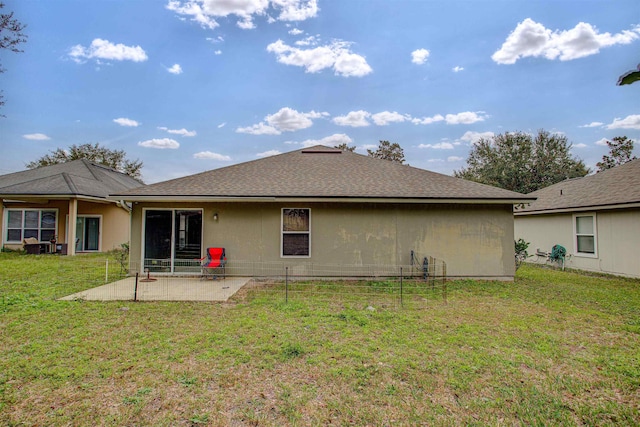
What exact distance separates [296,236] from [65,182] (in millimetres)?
12970

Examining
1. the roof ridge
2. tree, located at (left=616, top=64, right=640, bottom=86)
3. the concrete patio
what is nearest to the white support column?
the roof ridge

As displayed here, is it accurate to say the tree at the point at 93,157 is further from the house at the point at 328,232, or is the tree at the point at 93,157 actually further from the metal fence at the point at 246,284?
the house at the point at 328,232

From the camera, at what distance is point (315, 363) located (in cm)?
364

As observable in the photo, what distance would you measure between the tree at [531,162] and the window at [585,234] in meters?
19.8

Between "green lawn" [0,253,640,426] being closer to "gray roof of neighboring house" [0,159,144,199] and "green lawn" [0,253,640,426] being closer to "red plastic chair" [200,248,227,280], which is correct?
"red plastic chair" [200,248,227,280]

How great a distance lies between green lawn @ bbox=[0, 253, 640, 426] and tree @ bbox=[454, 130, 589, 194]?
89.7ft

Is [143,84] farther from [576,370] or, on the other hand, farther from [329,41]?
[576,370]

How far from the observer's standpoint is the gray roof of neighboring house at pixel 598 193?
9773 millimetres

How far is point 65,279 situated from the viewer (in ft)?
27.5

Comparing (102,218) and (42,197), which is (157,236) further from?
(102,218)

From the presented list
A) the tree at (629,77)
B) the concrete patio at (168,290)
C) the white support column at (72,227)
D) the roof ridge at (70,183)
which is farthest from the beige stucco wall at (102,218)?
the tree at (629,77)

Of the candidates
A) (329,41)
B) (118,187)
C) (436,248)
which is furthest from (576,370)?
(118,187)

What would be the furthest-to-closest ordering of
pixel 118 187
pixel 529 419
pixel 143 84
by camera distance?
pixel 118 187 → pixel 143 84 → pixel 529 419

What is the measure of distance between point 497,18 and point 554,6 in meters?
1.87
